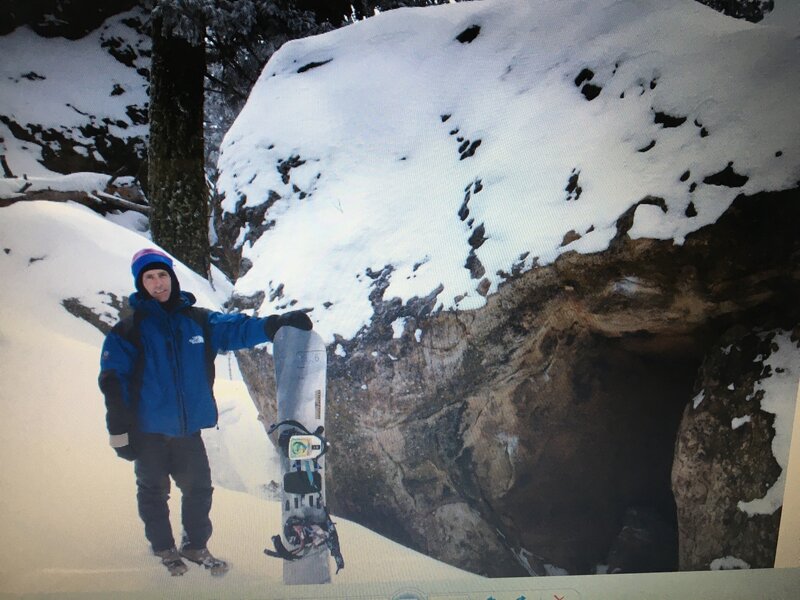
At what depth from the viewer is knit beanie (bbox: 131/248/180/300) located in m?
1.53

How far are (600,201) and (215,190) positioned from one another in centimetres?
127

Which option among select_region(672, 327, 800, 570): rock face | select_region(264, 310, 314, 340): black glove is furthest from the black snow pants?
select_region(672, 327, 800, 570): rock face

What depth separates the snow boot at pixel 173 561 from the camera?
60.9 inches

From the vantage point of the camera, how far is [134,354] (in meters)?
1.49

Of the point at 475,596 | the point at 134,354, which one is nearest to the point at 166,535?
the point at 134,354

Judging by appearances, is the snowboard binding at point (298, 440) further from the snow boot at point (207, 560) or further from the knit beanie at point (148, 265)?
the knit beanie at point (148, 265)

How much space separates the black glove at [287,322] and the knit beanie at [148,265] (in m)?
0.26

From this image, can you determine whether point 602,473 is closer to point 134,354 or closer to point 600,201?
point 600,201

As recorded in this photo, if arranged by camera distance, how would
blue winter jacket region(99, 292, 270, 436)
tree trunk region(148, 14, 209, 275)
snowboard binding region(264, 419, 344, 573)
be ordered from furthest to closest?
tree trunk region(148, 14, 209, 275) → snowboard binding region(264, 419, 344, 573) → blue winter jacket region(99, 292, 270, 436)

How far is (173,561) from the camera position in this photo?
5.09 ft

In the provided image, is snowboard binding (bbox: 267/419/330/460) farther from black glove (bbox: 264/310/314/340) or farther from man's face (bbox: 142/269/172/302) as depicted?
man's face (bbox: 142/269/172/302)

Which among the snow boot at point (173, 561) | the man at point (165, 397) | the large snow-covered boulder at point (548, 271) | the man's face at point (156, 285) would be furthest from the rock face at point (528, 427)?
the snow boot at point (173, 561)

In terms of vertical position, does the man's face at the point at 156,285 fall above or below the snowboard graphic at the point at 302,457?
above

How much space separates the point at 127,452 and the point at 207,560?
365mm
